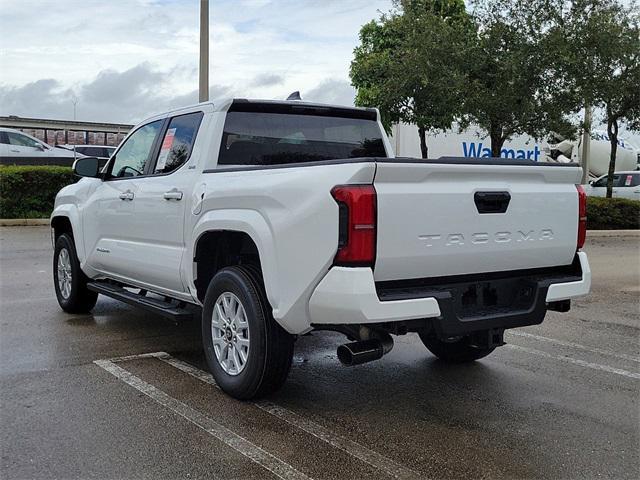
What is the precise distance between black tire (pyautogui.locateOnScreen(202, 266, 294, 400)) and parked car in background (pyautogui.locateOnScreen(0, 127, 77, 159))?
19.7 metres

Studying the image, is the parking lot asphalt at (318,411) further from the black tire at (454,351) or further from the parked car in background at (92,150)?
the parked car in background at (92,150)

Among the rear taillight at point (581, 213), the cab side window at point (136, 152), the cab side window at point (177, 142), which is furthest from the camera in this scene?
the cab side window at point (136, 152)

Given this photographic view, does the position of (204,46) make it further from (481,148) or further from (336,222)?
(481,148)

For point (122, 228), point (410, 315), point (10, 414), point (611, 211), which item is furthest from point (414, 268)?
point (611, 211)

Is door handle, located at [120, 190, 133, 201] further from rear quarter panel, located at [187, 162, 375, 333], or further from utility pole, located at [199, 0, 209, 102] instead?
utility pole, located at [199, 0, 209, 102]

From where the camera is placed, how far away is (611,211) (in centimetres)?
1792

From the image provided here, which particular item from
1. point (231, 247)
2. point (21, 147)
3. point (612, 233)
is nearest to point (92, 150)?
point (21, 147)

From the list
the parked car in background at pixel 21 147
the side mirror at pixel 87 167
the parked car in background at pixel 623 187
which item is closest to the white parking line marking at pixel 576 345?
the side mirror at pixel 87 167

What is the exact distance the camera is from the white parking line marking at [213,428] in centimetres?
344

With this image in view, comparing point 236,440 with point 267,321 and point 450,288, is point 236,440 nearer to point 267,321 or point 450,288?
point 267,321

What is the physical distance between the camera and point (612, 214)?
17.9m

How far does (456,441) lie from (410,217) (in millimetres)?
1269

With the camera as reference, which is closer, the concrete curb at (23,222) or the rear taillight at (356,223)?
the rear taillight at (356,223)

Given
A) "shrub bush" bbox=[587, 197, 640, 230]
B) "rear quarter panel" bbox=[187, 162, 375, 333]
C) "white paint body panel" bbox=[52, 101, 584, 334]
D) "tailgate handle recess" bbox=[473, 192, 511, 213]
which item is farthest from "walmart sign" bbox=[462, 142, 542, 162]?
"rear quarter panel" bbox=[187, 162, 375, 333]
